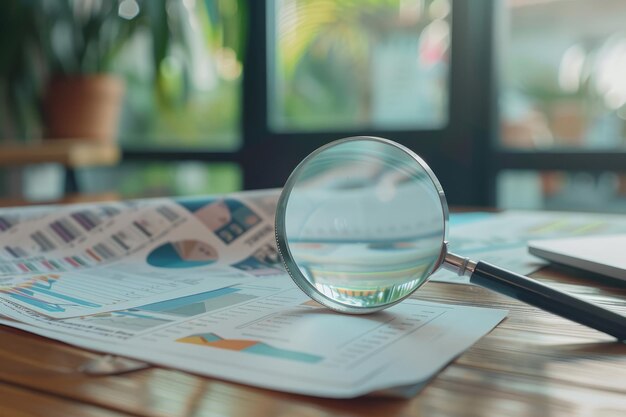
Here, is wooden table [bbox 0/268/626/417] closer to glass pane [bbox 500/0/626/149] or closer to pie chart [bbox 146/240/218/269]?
pie chart [bbox 146/240/218/269]

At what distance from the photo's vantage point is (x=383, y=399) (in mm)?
280

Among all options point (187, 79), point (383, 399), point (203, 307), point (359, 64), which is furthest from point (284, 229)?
point (187, 79)

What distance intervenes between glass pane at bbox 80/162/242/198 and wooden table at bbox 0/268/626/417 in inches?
71.5

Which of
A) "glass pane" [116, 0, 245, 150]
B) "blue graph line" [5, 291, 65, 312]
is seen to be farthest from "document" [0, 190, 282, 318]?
"glass pane" [116, 0, 245, 150]

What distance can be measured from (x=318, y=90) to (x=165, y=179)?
2.32ft

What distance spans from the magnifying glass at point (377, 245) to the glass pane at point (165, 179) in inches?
63.0

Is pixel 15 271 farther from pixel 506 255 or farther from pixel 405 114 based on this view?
pixel 405 114

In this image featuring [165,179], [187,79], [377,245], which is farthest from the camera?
[165,179]

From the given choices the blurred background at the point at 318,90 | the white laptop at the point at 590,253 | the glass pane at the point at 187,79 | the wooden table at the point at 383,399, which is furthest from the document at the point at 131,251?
the glass pane at the point at 187,79

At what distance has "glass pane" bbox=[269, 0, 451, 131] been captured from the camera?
179cm

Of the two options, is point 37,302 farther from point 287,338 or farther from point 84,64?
point 84,64

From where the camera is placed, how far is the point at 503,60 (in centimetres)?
170

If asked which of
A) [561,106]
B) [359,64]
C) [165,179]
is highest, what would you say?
[359,64]

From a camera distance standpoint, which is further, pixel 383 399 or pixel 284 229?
pixel 284 229
